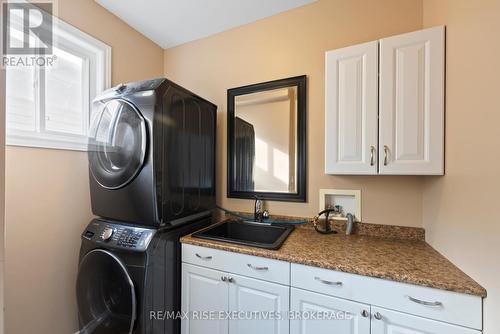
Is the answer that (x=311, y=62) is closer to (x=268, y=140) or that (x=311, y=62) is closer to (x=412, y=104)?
(x=268, y=140)

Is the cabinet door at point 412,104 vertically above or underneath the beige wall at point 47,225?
above

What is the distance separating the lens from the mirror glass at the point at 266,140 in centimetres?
182

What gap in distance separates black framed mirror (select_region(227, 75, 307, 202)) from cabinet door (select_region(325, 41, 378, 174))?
36cm

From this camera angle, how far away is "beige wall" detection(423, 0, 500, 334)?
2.67 feet

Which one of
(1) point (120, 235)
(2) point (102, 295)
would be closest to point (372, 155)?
(1) point (120, 235)

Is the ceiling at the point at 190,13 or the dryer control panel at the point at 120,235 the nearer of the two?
the dryer control panel at the point at 120,235

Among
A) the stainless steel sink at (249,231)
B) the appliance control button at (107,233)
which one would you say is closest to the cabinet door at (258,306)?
the stainless steel sink at (249,231)

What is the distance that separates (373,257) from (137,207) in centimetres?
136

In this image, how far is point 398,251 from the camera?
127 centimetres

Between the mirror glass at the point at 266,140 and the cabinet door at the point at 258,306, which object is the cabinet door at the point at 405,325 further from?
the mirror glass at the point at 266,140

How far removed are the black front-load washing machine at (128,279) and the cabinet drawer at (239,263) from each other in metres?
0.14

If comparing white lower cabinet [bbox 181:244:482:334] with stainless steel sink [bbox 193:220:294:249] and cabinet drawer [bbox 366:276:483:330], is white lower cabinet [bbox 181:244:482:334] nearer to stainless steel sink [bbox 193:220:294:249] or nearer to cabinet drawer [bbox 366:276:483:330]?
cabinet drawer [bbox 366:276:483:330]

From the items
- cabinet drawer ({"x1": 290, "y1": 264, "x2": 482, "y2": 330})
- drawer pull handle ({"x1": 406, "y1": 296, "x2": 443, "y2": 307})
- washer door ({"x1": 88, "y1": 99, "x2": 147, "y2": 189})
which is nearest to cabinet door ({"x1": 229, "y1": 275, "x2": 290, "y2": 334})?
cabinet drawer ({"x1": 290, "y1": 264, "x2": 482, "y2": 330})

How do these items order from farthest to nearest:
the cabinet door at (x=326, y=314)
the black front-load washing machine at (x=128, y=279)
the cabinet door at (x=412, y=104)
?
the black front-load washing machine at (x=128, y=279) → the cabinet door at (x=412, y=104) → the cabinet door at (x=326, y=314)
